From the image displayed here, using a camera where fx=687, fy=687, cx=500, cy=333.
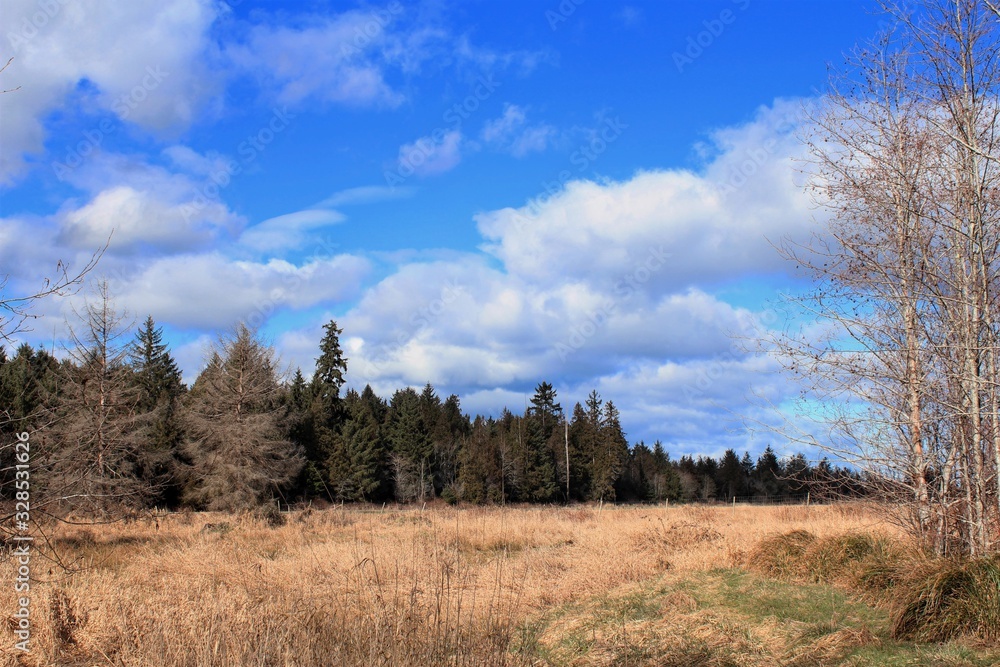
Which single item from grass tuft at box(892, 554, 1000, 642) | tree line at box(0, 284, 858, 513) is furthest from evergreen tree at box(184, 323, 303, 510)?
grass tuft at box(892, 554, 1000, 642)

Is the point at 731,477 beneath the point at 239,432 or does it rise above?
beneath

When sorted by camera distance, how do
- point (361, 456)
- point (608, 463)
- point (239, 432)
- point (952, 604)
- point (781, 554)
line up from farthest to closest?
point (608, 463), point (361, 456), point (239, 432), point (781, 554), point (952, 604)

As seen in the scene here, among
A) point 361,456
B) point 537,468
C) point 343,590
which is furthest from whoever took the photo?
point 537,468

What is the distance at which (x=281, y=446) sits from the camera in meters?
35.8

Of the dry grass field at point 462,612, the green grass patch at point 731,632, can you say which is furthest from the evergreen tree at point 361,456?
the green grass patch at point 731,632

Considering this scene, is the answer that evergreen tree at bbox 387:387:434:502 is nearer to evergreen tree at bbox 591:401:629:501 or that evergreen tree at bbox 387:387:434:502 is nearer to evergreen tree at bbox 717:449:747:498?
Result: evergreen tree at bbox 591:401:629:501

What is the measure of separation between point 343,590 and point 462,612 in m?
1.62

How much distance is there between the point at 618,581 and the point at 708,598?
2.66 metres

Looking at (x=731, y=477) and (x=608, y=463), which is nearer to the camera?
(x=608, y=463)

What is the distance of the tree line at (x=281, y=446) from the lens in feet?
45.9

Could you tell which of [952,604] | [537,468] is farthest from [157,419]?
[952,604]

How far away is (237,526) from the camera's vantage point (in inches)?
927

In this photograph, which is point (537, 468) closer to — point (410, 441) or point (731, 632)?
point (410, 441)

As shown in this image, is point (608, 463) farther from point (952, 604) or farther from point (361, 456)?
point (952, 604)
